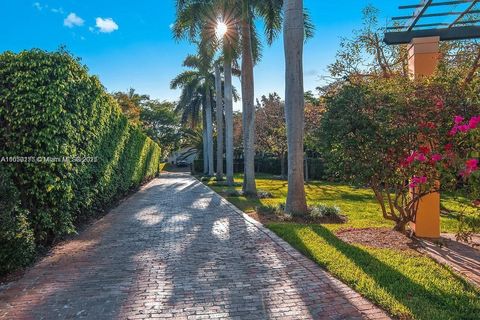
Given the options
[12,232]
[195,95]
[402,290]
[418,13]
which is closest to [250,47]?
[418,13]

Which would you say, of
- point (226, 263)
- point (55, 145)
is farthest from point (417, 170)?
point (55, 145)

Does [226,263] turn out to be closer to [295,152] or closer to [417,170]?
[417,170]

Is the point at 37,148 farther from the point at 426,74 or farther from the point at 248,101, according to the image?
the point at 248,101

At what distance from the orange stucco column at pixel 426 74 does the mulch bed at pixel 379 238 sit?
403mm

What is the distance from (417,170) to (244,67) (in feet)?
36.6

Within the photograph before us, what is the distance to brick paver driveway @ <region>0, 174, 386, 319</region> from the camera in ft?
12.7

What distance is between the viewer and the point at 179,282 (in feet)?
15.7

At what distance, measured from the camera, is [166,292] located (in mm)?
4434

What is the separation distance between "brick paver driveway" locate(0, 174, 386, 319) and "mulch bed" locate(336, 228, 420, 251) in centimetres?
149

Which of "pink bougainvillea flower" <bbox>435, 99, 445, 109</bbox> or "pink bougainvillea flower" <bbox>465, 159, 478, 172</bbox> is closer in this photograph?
"pink bougainvillea flower" <bbox>465, 159, 478, 172</bbox>

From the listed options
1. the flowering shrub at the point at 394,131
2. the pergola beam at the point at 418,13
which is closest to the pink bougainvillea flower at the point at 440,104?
the flowering shrub at the point at 394,131

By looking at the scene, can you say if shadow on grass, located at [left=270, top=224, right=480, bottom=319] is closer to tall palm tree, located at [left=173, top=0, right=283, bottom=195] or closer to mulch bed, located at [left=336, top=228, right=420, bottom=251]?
mulch bed, located at [left=336, top=228, right=420, bottom=251]

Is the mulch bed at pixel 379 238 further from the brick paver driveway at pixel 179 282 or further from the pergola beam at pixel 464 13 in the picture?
the pergola beam at pixel 464 13

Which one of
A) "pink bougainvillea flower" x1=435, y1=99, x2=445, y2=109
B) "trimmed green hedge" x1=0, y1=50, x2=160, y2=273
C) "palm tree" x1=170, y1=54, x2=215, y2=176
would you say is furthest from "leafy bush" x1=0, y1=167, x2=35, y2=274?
"palm tree" x1=170, y1=54, x2=215, y2=176
